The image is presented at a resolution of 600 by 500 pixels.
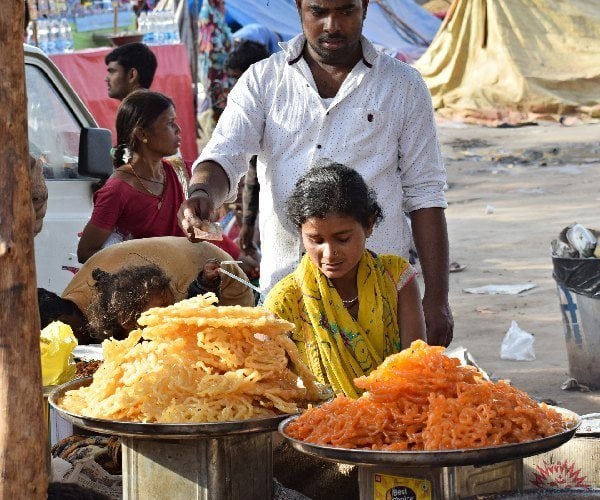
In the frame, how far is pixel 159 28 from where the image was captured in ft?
43.1

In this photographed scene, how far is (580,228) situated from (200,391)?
433 cm

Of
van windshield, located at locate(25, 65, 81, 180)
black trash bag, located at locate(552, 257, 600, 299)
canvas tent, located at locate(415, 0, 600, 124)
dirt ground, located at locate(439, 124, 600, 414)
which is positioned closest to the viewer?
van windshield, located at locate(25, 65, 81, 180)

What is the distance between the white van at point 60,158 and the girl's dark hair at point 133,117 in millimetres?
89

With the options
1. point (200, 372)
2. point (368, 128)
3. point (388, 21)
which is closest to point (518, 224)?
point (368, 128)

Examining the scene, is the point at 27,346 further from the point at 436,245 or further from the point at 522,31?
the point at 522,31

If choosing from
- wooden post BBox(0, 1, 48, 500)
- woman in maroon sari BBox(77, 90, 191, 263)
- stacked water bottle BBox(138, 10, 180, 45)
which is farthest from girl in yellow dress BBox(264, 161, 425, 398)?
stacked water bottle BBox(138, 10, 180, 45)

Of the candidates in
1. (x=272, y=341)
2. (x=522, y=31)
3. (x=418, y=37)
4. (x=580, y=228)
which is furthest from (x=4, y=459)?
(x=418, y=37)

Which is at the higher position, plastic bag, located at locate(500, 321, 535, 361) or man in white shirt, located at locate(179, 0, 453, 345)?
man in white shirt, located at locate(179, 0, 453, 345)

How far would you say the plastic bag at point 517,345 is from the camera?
7.29m

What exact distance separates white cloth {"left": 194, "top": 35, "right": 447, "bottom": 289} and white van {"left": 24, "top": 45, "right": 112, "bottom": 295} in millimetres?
1864

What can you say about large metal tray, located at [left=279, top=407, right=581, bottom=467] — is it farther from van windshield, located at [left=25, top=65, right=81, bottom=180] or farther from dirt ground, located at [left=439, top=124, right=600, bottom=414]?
van windshield, located at [left=25, top=65, right=81, bottom=180]

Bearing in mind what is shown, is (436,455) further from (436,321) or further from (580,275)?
(580,275)

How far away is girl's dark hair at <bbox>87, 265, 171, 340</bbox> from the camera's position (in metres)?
4.47

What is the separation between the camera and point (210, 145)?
163 inches
